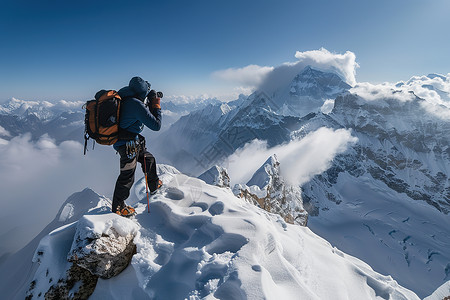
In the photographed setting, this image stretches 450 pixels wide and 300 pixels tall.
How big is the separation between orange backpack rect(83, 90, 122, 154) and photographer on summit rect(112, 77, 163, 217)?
26cm

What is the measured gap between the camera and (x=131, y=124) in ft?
17.8

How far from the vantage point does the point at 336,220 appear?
12431 centimetres

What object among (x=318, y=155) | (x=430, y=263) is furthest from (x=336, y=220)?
(x=318, y=155)

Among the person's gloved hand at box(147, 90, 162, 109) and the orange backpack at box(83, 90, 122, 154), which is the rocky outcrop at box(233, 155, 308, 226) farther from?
the orange backpack at box(83, 90, 122, 154)

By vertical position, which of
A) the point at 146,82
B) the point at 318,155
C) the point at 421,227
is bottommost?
the point at 421,227

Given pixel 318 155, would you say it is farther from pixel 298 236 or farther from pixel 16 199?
pixel 16 199

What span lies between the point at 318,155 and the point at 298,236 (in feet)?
649

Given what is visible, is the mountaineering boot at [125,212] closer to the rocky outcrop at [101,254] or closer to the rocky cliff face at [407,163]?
the rocky outcrop at [101,254]

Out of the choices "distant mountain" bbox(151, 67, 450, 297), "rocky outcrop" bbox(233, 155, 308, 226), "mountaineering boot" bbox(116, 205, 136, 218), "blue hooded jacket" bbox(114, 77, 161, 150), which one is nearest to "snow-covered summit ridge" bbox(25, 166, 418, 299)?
"mountaineering boot" bbox(116, 205, 136, 218)

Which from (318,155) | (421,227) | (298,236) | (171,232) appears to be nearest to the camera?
(171,232)

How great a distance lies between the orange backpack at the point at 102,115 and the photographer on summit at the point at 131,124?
26 centimetres

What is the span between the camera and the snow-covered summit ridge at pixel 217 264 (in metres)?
3.84

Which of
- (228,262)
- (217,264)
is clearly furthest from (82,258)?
(228,262)

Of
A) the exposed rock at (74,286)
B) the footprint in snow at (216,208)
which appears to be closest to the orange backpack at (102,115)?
the exposed rock at (74,286)
